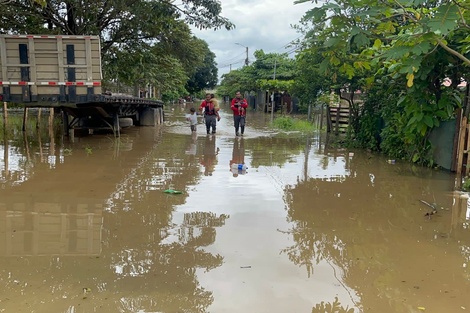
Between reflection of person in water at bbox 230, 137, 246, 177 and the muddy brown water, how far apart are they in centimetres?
14

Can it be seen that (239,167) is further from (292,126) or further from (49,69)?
(292,126)

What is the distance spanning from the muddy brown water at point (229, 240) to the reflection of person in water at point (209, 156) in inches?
7.0

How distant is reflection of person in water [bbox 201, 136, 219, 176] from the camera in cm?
952

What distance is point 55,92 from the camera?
434 inches

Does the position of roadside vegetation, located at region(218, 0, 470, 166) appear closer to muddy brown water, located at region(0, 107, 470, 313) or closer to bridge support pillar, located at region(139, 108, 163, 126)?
muddy brown water, located at region(0, 107, 470, 313)

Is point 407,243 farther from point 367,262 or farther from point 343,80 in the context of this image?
point 343,80

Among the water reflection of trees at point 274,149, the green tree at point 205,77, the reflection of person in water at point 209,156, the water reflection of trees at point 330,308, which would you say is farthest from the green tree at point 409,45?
the green tree at point 205,77

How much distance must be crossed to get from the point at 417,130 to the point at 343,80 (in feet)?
15.7

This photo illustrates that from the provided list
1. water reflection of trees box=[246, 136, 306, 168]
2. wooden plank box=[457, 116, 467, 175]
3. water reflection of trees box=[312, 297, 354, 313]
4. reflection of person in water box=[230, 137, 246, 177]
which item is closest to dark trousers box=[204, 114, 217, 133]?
reflection of person in water box=[230, 137, 246, 177]

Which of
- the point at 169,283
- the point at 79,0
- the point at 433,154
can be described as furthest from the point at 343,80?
the point at 169,283

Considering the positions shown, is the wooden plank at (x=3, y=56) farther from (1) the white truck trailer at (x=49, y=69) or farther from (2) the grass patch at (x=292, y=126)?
(2) the grass patch at (x=292, y=126)

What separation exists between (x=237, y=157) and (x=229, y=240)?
6.49 metres

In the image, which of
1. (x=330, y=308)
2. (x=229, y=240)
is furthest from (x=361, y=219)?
(x=330, y=308)

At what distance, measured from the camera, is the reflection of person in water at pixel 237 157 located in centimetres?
927
